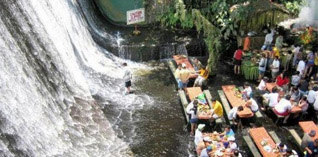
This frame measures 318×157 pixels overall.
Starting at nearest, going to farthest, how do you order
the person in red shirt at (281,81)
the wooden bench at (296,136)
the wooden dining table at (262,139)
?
the wooden dining table at (262,139)
the wooden bench at (296,136)
the person in red shirt at (281,81)

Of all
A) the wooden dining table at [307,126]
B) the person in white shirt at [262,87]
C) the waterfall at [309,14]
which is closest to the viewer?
the wooden dining table at [307,126]

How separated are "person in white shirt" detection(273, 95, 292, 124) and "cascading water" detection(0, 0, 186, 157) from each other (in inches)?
154

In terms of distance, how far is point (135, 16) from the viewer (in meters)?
25.9

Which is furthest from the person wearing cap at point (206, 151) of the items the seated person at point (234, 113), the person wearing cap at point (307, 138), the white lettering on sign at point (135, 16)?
the white lettering on sign at point (135, 16)

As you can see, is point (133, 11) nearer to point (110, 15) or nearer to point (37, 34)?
point (110, 15)

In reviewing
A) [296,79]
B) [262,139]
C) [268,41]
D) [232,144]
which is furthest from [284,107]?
[268,41]

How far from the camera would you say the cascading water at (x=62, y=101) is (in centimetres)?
1357

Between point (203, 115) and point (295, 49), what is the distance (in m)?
7.34

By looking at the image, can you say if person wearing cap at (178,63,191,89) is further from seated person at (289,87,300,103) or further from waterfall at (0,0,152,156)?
seated person at (289,87,300,103)

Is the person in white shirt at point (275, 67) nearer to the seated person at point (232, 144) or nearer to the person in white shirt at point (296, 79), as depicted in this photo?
the person in white shirt at point (296, 79)

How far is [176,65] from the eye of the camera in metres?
22.1

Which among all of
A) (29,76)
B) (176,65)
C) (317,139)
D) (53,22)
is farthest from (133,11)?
(317,139)

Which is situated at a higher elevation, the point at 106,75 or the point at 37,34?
the point at 37,34

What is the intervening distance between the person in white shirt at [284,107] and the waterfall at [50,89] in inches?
221
